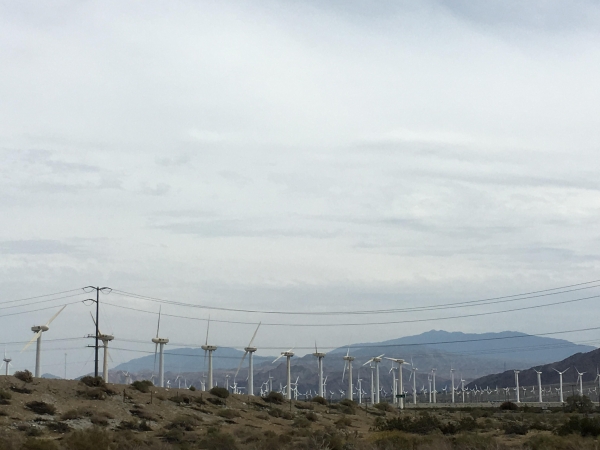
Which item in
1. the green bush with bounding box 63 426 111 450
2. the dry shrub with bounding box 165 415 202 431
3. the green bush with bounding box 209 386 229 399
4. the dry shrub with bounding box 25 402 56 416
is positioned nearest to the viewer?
the green bush with bounding box 63 426 111 450

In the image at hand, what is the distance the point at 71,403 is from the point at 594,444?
42611mm

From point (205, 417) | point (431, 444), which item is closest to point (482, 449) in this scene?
point (431, 444)

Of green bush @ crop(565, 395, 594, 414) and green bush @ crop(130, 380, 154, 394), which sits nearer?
green bush @ crop(130, 380, 154, 394)

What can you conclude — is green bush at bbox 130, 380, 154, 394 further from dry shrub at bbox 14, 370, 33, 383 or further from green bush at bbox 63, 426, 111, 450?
green bush at bbox 63, 426, 111, 450

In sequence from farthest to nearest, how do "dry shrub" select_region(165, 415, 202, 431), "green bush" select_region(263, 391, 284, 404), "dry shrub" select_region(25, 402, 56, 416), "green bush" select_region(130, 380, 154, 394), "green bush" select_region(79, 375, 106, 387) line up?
"green bush" select_region(263, 391, 284, 404) < "green bush" select_region(130, 380, 154, 394) < "green bush" select_region(79, 375, 106, 387) < "dry shrub" select_region(25, 402, 56, 416) < "dry shrub" select_region(165, 415, 202, 431)

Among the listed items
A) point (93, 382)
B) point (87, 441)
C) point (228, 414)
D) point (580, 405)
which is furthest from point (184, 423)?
point (580, 405)

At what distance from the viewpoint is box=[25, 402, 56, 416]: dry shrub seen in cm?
5972

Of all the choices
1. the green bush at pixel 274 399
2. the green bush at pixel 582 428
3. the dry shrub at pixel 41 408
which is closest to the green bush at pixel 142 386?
the dry shrub at pixel 41 408

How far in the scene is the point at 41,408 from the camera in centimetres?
6025

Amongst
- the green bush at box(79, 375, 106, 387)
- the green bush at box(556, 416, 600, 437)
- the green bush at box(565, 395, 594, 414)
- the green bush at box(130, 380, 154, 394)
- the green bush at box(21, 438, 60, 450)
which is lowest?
the green bush at box(565, 395, 594, 414)

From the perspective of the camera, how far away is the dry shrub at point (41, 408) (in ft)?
196

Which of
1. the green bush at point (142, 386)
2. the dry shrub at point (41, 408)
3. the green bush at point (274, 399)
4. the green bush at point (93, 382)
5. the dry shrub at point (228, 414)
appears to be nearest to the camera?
the dry shrub at point (41, 408)

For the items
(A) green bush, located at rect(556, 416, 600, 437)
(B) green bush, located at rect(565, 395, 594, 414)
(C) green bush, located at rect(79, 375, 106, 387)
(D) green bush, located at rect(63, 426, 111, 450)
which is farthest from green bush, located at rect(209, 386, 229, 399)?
(B) green bush, located at rect(565, 395, 594, 414)

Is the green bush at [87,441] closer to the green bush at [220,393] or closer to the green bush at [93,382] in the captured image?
the green bush at [93,382]
